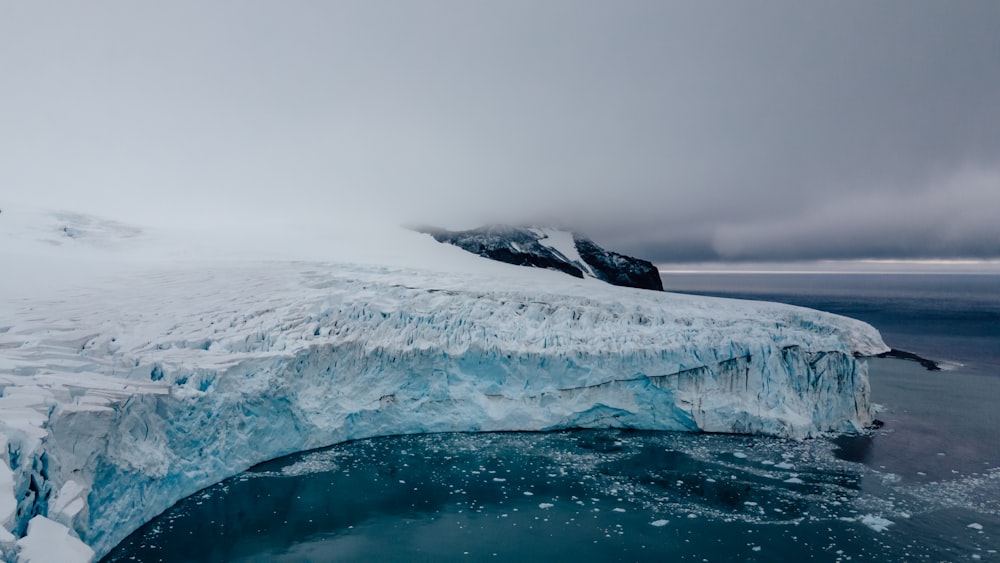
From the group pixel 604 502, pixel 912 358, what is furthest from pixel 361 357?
pixel 912 358

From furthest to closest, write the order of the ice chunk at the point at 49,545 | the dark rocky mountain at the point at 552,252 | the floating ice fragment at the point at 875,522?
the dark rocky mountain at the point at 552,252 < the floating ice fragment at the point at 875,522 < the ice chunk at the point at 49,545

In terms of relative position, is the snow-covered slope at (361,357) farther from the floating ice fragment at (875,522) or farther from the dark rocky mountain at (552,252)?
the dark rocky mountain at (552,252)

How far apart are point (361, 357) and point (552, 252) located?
11601mm

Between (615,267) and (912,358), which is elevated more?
(615,267)

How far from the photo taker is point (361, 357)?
11867mm

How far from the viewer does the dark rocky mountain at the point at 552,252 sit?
21047 millimetres

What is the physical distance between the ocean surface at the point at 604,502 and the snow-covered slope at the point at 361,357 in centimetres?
59

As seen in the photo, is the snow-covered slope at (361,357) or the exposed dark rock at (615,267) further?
the exposed dark rock at (615,267)

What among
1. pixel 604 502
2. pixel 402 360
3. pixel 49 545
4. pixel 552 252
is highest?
pixel 552 252

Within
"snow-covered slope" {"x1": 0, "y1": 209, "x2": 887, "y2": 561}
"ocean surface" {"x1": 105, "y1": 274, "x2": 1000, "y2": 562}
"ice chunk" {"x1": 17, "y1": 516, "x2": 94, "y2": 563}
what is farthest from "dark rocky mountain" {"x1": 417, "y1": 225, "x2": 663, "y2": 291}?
"ice chunk" {"x1": 17, "y1": 516, "x2": 94, "y2": 563}

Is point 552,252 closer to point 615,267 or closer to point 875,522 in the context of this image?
point 615,267

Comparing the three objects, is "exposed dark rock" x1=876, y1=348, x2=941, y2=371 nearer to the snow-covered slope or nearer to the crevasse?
the snow-covered slope

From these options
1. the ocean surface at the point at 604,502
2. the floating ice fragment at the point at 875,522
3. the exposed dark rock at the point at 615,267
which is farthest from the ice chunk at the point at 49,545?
the exposed dark rock at the point at 615,267

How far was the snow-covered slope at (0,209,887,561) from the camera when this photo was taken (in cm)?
839
